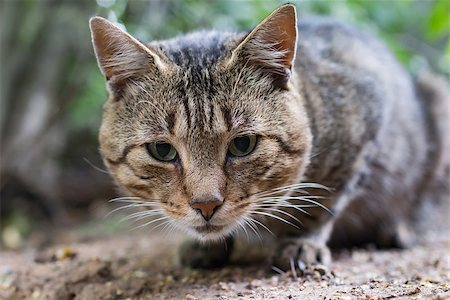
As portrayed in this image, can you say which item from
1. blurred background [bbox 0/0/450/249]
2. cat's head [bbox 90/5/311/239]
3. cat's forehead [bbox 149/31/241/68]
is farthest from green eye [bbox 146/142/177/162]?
blurred background [bbox 0/0/450/249]

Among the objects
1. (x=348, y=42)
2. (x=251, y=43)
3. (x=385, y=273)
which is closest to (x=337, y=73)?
(x=348, y=42)

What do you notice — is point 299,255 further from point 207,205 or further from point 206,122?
point 206,122

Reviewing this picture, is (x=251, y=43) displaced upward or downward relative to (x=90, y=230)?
upward

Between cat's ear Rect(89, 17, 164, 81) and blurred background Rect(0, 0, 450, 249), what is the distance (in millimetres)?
1684

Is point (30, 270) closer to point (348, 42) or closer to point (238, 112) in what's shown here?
point (238, 112)

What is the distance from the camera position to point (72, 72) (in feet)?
17.3

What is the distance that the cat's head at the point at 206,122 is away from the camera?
220cm

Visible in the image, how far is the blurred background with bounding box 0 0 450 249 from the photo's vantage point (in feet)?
14.2

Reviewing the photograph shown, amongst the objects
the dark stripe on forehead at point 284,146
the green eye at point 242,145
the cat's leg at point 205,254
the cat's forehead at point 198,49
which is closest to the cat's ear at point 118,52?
the cat's forehead at point 198,49

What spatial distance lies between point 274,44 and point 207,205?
73 cm

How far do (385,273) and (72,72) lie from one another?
3684 millimetres

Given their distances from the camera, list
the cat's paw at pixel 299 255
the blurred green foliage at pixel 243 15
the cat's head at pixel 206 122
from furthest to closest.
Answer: the blurred green foliage at pixel 243 15 < the cat's paw at pixel 299 255 < the cat's head at pixel 206 122

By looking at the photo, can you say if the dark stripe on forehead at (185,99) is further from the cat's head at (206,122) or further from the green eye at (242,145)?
the green eye at (242,145)

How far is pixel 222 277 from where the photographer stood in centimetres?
253
